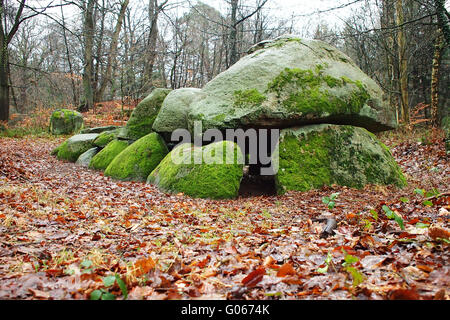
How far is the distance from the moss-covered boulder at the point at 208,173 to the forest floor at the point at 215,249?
710 millimetres

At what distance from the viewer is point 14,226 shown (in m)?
2.88

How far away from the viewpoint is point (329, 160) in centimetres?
593

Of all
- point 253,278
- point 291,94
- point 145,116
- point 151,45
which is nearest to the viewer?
point 253,278

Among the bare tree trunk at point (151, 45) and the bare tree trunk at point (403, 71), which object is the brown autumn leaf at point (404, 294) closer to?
the bare tree trunk at point (403, 71)

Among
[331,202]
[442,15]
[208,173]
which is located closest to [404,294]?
[331,202]

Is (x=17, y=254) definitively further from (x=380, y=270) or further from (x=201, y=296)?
(x=380, y=270)

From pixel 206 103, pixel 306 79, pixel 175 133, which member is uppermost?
pixel 306 79

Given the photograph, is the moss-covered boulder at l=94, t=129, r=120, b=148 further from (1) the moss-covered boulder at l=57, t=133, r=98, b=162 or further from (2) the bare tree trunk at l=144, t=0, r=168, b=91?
(2) the bare tree trunk at l=144, t=0, r=168, b=91

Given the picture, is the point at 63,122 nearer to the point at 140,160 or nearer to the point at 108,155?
the point at 108,155

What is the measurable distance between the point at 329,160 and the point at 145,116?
5560mm

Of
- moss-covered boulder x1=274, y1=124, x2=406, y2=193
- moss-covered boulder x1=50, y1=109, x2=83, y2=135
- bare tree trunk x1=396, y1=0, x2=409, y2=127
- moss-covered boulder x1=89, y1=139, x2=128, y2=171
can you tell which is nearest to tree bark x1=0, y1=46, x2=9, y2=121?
moss-covered boulder x1=50, y1=109, x2=83, y2=135

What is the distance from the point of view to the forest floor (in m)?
1.70

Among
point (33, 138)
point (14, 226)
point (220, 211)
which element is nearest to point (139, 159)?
point (220, 211)
